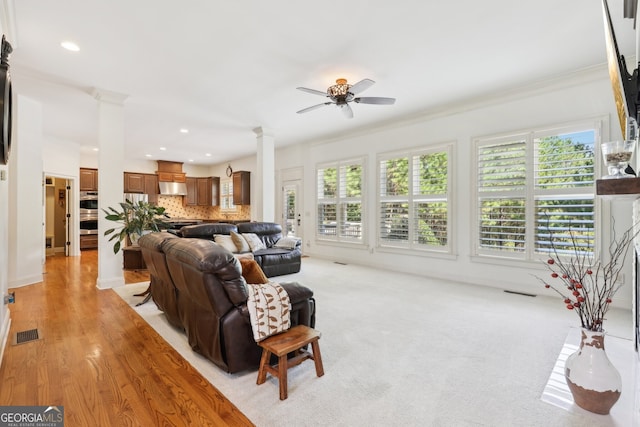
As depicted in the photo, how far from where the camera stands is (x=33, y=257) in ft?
15.9

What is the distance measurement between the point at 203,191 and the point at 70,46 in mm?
7673

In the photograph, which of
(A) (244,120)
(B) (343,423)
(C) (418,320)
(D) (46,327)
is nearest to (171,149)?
(A) (244,120)

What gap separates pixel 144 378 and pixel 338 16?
327 centimetres

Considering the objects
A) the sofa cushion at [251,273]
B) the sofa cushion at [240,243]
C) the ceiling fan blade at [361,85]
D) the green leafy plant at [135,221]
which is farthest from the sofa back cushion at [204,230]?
the ceiling fan blade at [361,85]

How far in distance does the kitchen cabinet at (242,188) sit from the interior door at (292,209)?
1.65m

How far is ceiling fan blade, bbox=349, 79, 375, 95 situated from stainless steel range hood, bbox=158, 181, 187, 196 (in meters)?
8.23

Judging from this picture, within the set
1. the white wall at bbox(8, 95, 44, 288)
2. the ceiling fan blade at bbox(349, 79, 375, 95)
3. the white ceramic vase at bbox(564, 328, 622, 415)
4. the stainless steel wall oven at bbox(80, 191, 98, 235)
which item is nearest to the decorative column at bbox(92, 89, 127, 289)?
the white wall at bbox(8, 95, 44, 288)

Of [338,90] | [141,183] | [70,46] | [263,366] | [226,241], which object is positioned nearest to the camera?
[263,366]

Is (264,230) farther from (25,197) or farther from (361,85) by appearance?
(25,197)

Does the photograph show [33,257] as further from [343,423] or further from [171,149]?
[343,423]

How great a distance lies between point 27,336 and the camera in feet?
9.19

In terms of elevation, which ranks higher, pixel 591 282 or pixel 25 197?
pixel 25 197

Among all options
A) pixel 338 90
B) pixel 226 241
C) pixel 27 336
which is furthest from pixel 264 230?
pixel 27 336

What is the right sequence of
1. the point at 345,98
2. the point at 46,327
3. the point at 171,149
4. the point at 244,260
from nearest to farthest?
1. the point at 244,260
2. the point at 46,327
3. the point at 345,98
4. the point at 171,149
